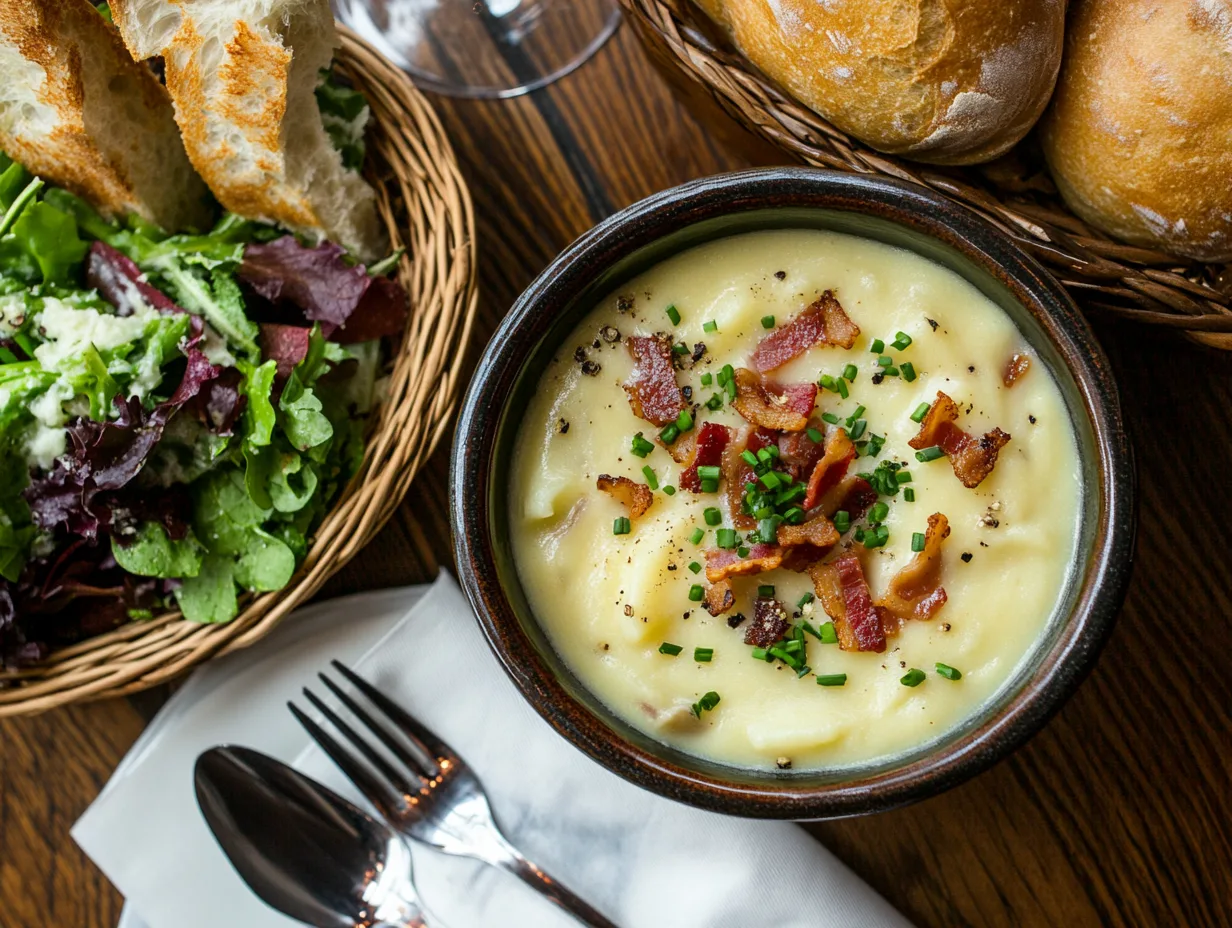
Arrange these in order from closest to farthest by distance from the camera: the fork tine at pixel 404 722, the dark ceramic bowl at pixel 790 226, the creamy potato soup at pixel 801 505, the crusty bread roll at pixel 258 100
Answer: the dark ceramic bowl at pixel 790 226 → the creamy potato soup at pixel 801 505 → the crusty bread roll at pixel 258 100 → the fork tine at pixel 404 722

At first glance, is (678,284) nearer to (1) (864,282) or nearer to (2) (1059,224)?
(1) (864,282)

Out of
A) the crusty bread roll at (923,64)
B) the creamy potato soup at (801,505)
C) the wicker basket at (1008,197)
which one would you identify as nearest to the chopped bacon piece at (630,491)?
the creamy potato soup at (801,505)

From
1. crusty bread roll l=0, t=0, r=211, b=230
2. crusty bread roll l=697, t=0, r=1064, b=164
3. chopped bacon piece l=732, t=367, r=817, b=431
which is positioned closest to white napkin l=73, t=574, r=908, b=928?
chopped bacon piece l=732, t=367, r=817, b=431

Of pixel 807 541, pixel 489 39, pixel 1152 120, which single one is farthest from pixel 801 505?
pixel 489 39

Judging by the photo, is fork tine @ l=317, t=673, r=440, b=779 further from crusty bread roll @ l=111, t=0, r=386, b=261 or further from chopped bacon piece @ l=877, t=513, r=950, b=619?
chopped bacon piece @ l=877, t=513, r=950, b=619

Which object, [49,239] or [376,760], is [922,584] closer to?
[376,760]

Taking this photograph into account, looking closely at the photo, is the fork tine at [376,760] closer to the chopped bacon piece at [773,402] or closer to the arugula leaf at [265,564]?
the arugula leaf at [265,564]
